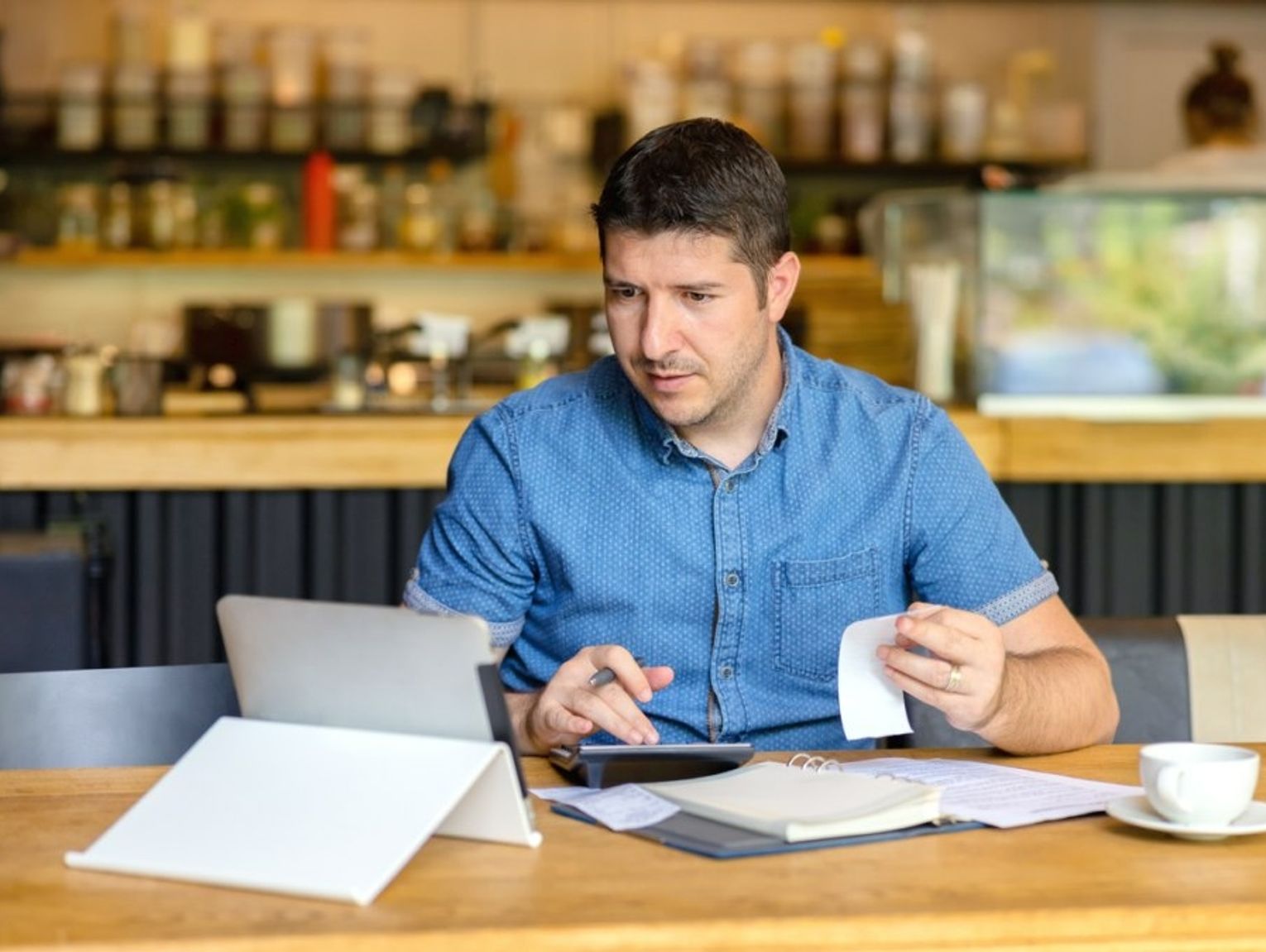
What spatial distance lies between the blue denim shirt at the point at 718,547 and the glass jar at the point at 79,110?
422 cm

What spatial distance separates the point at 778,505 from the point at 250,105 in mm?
4367

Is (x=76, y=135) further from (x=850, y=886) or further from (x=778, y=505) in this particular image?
(x=850, y=886)

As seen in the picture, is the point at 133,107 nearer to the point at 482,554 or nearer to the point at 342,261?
the point at 342,261

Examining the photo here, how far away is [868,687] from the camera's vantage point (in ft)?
5.50

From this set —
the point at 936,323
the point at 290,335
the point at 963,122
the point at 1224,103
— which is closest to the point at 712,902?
the point at 936,323

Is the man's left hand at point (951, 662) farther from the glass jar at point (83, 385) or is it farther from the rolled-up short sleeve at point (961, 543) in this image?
the glass jar at point (83, 385)

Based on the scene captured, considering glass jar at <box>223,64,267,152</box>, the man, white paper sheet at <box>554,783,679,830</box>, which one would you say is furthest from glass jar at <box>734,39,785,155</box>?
white paper sheet at <box>554,783,679,830</box>

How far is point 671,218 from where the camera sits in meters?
1.85

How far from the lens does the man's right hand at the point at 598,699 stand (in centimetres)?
164

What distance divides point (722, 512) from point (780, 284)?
0.25m

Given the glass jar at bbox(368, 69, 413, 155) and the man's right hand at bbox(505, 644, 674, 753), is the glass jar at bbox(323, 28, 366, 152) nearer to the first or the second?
the glass jar at bbox(368, 69, 413, 155)

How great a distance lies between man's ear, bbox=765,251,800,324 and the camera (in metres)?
1.99

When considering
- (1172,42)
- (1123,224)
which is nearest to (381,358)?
(1123,224)

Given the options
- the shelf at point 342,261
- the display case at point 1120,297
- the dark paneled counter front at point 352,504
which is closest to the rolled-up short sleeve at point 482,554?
the dark paneled counter front at point 352,504
